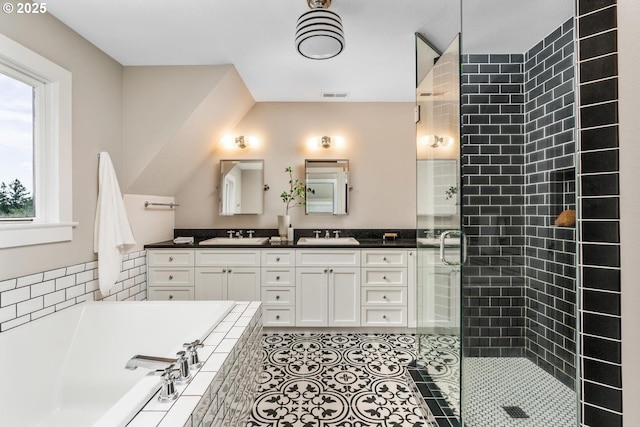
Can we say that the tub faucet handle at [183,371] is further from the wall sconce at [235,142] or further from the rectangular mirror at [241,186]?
the wall sconce at [235,142]

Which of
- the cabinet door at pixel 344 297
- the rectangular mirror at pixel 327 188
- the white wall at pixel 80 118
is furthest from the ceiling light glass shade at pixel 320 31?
the cabinet door at pixel 344 297

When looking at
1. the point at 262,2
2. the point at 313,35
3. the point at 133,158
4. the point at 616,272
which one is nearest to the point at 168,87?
the point at 133,158

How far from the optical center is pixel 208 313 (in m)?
1.94

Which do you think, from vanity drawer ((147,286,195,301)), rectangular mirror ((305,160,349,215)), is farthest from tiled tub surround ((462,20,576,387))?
vanity drawer ((147,286,195,301))

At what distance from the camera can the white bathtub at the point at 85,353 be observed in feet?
4.95

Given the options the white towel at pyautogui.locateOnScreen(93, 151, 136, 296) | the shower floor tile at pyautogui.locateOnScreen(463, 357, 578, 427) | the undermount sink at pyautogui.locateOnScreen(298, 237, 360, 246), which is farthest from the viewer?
the undermount sink at pyautogui.locateOnScreen(298, 237, 360, 246)

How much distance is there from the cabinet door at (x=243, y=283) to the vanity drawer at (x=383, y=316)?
1.05 metres

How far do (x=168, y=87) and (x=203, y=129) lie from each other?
453mm

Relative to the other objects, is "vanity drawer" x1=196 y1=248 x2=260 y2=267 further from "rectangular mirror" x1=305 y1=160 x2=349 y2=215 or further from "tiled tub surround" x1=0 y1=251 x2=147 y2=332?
"rectangular mirror" x1=305 y1=160 x2=349 y2=215

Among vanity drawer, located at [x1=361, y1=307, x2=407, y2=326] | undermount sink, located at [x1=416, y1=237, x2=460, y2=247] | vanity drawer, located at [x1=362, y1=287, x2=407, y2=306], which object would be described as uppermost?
undermount sink, located at [x1=416, y1=237, x2=460, y2=247]

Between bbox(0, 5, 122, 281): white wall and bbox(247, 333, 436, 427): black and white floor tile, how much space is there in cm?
156

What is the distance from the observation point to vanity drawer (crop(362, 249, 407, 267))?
295cm

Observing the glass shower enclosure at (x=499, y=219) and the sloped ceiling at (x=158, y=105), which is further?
the sloped ceiling at (x=158, y=105)

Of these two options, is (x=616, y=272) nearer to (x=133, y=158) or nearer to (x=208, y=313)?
(x=208, y=313)
